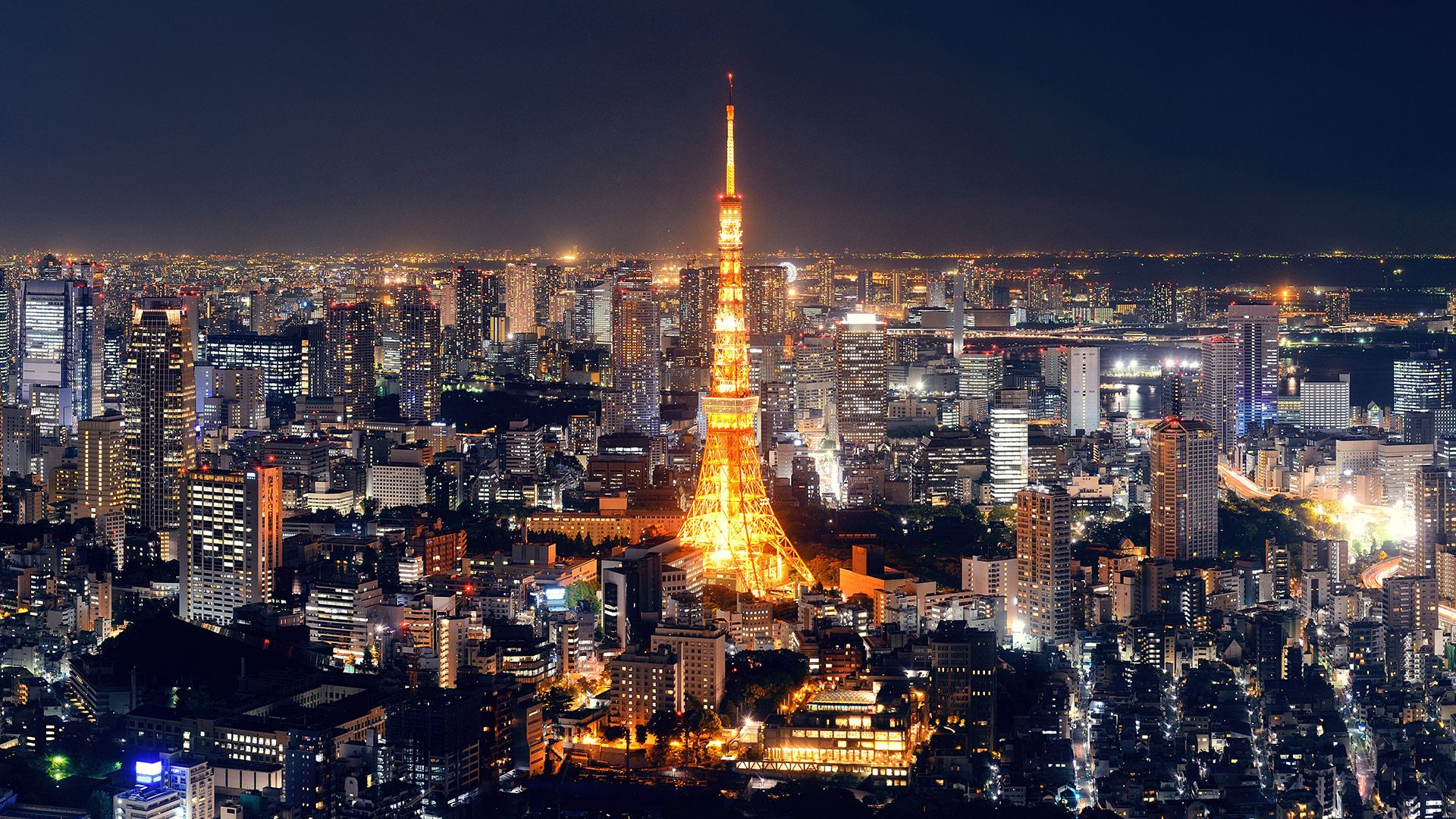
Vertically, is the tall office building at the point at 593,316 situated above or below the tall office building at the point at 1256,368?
above

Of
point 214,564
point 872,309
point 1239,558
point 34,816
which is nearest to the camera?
point 34,816

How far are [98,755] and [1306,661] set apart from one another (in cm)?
779

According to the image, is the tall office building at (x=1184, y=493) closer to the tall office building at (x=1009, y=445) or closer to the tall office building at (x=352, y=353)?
the tall office building at (x=1009, y=445)

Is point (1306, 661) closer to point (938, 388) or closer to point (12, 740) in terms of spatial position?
point (12, 740)

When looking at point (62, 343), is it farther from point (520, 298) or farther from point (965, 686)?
point (965, 686)

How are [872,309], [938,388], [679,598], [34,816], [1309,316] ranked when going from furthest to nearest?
[872,309]
[1309,316]
[938,388]
[679,598]
[34,816]

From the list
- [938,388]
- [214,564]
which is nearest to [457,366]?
[938,388]

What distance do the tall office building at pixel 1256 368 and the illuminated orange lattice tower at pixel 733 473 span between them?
11161 mm

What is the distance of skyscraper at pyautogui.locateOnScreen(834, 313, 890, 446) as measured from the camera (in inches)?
942

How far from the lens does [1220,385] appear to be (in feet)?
84.8

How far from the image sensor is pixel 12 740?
446 inches

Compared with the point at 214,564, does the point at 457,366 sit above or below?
above

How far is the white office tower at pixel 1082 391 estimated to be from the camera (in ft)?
84.1

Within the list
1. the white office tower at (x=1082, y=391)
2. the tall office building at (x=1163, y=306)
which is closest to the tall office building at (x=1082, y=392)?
the white office tower at (x=1082, y=391)
